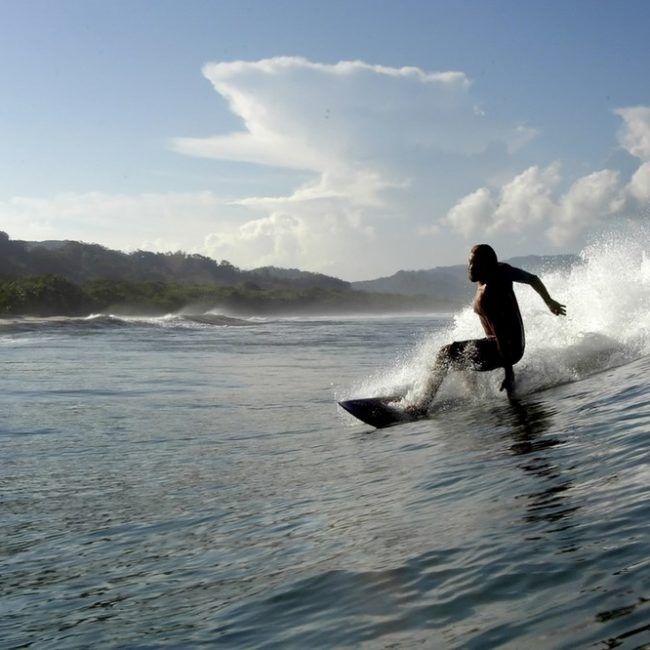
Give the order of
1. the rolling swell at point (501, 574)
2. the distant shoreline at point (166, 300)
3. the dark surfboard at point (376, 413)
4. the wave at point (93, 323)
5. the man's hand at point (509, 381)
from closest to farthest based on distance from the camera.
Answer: the rolling swell at point (501, 574), the dark surfboard at point (376, 413), the man's hand at point (509, 381), the wave at point (93, 323), the distant shoreline at point (166, 300)

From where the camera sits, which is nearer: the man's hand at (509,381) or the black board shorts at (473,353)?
the black board shorts at (473,353)

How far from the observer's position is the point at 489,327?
31.8 feet

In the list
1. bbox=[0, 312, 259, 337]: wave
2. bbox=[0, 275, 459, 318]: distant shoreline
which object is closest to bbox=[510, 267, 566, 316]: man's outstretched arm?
bbox=[0, 312, 259, 337]: wave

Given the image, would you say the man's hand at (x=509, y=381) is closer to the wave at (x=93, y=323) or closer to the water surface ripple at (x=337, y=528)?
the water surface ripple at (x=337, y=528)

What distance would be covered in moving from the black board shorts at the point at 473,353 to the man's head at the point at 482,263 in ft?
2.47

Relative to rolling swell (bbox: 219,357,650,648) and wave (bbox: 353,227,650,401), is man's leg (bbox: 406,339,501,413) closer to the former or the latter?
wave (bbox: 353,227,650,401)

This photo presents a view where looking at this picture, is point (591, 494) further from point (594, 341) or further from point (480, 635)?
point (594, 341)

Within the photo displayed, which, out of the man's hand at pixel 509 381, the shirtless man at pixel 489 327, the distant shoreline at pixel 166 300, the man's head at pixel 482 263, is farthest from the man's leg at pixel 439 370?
the distant shoreline at pixel 166 300

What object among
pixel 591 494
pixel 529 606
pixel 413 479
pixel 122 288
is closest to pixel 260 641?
pixel 529 606

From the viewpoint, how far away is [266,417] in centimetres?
1056

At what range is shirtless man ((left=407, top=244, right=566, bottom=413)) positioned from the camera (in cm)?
956

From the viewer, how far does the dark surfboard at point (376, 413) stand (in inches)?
373

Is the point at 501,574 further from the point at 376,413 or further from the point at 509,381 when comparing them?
the point at 509,381

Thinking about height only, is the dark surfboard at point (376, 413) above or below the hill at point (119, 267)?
below
